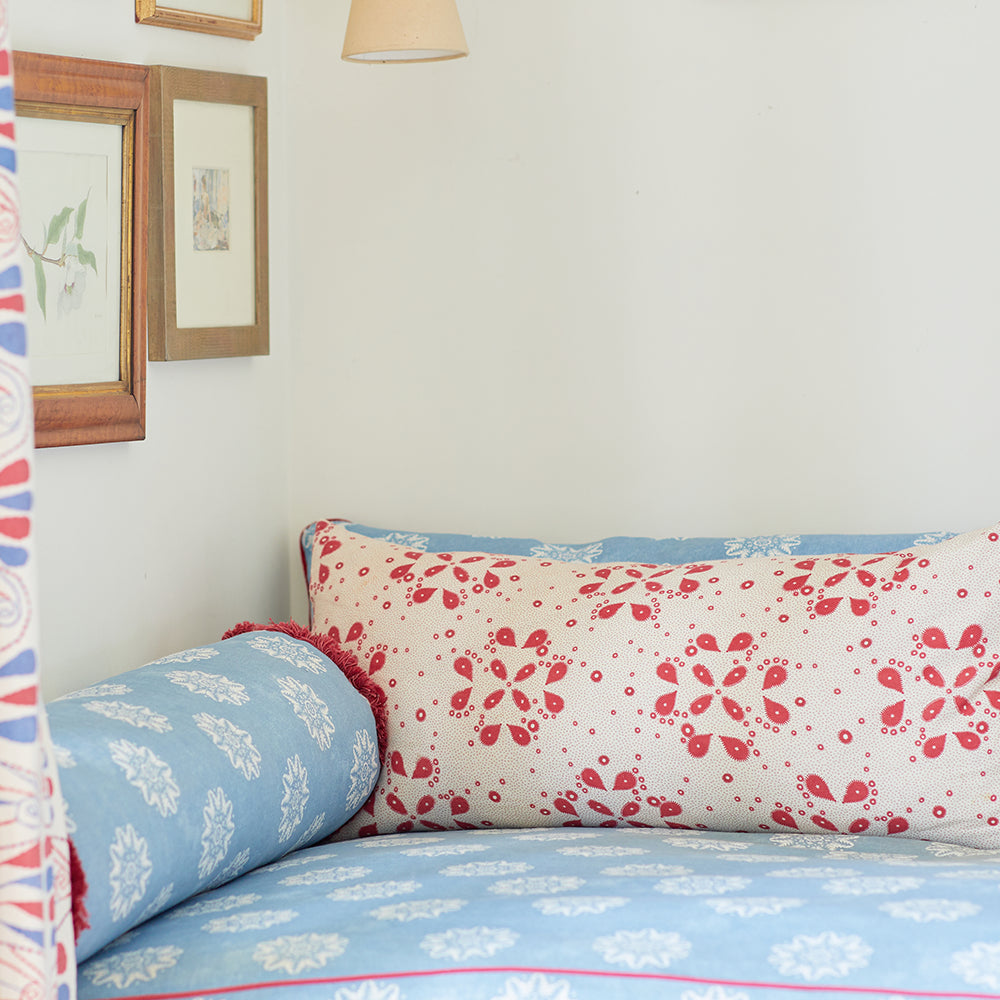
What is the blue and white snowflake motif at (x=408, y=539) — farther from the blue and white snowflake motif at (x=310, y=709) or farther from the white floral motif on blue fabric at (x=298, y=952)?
the white floral motif on blue fabric at (x=298, y=952)

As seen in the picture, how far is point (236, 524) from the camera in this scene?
6.00 ft

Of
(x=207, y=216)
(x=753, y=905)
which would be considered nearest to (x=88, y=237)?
(x=207, y=216)

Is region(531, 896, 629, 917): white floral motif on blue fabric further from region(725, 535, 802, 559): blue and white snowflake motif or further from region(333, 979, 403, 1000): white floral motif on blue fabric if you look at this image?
region(725, 535, 802, 559): blue and white snowflake motif

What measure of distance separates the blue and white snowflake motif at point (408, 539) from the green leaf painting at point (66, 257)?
0.54 metres

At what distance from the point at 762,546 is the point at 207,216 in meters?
0.87

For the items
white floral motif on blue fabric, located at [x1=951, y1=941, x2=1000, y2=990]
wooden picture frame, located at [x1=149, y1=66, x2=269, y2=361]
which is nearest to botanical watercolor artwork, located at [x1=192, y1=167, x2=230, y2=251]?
wooden picture frame, located at [x1=149, y1=66, x2=269, y2=361]

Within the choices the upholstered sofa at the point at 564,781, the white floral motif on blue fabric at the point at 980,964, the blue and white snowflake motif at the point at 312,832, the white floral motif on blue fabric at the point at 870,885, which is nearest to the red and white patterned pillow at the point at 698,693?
the upholstered sofa at the point at 564,781

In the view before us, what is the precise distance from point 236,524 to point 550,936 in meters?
0.99

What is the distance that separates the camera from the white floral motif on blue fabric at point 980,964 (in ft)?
2.99

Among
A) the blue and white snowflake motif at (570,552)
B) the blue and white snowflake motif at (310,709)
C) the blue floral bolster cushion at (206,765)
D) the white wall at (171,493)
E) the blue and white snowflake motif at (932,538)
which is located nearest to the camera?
the blue floral bolster cushion at (206,765)

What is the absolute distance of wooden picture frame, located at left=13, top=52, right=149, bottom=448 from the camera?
1.36 metres

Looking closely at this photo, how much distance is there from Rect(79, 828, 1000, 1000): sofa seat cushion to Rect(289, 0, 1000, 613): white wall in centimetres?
72

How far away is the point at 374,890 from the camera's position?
112cm

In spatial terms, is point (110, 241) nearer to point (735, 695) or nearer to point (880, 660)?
point (735, 695)
